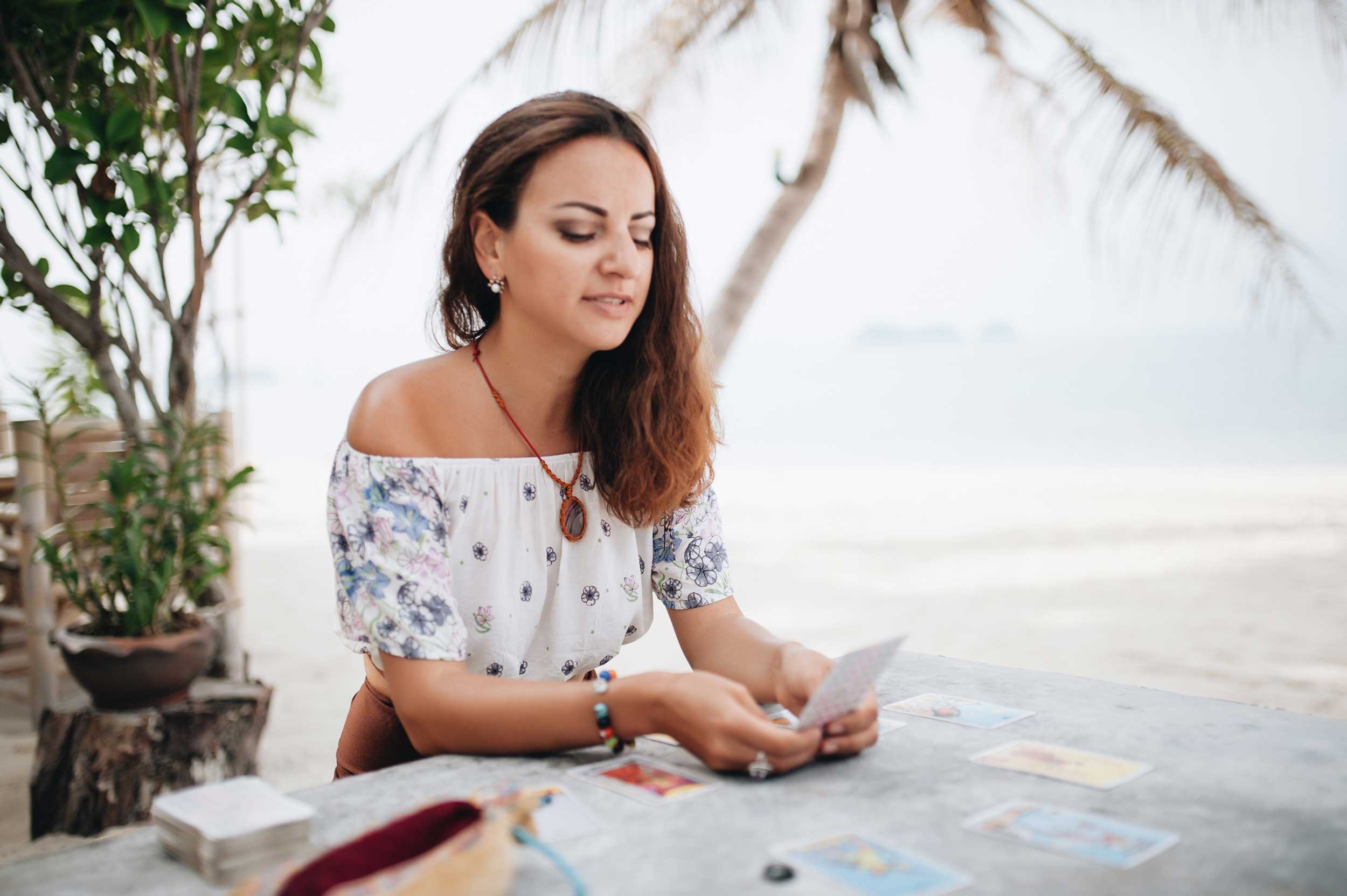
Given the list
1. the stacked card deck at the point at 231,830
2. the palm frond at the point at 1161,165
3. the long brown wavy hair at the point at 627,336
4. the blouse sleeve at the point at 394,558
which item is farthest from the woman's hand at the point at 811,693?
the palm frond at the point at 1161,165

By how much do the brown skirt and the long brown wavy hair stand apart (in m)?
0.52

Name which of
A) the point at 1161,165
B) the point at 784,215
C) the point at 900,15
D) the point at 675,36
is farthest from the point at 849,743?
the point at 675,36

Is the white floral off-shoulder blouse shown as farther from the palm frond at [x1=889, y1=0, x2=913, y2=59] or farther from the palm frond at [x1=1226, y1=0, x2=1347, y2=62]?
the palm frond at [x1=1226, y1=0, x2=1347, y2=62]

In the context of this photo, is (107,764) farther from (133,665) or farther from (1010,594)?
(1010,594)

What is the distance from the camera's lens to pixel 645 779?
52.0 inches

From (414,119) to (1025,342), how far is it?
21.1 metres

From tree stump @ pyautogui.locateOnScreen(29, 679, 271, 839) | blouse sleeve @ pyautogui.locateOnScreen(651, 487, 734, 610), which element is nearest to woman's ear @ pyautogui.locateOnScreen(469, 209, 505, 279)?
blouse sleeve @ pyautogui.locateOnScreen(651, 487, 734, 610)

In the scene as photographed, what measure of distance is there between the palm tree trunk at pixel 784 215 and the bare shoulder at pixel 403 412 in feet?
12.5

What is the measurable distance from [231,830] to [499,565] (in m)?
0.71

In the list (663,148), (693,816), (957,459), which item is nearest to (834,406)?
(957,459)

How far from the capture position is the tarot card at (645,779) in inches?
49.9

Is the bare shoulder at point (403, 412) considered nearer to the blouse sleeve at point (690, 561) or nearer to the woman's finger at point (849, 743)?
the blouse sleeve at point (690, 561)

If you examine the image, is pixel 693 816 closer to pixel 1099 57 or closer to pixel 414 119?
pixel 1099 57

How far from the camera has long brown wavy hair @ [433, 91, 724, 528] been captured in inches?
66.3
